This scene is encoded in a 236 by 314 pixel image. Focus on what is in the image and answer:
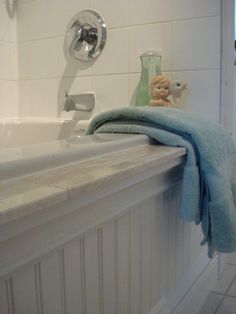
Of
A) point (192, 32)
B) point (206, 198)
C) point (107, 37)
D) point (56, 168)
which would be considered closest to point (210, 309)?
point (206, 198)

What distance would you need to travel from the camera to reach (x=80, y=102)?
159cm

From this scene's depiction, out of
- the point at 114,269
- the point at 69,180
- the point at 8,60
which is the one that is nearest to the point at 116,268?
the point at 114,269

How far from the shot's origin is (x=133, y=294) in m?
0.80

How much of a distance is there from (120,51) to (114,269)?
104 cm

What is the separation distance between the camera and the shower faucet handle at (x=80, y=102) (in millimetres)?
1555

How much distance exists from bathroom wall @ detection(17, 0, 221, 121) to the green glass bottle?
48 millimetres

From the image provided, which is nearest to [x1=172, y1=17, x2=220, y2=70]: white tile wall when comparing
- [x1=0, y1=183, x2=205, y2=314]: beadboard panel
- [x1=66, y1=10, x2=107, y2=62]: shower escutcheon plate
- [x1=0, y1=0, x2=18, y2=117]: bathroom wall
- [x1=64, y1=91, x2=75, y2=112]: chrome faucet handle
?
[x1=66, y1=10, x2=107, y2=62]: shower escutcheon plate

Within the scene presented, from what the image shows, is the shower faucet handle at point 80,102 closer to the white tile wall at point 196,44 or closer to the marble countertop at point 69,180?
the white tile wall at point 196,44

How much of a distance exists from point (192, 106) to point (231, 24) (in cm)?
32

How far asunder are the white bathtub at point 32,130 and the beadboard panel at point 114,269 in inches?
28.4

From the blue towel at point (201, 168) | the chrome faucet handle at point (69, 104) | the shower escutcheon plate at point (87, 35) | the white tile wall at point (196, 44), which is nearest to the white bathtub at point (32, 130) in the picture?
the chrome faucet handle at point (69, 104)

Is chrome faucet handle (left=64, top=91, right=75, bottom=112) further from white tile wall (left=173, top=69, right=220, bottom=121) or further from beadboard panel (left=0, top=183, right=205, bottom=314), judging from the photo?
Answer: beadboard panel (left=0, top=183, right=205, bottom=314)

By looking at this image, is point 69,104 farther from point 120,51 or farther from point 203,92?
point 203,92

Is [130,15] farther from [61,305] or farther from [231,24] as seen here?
[61,305]
